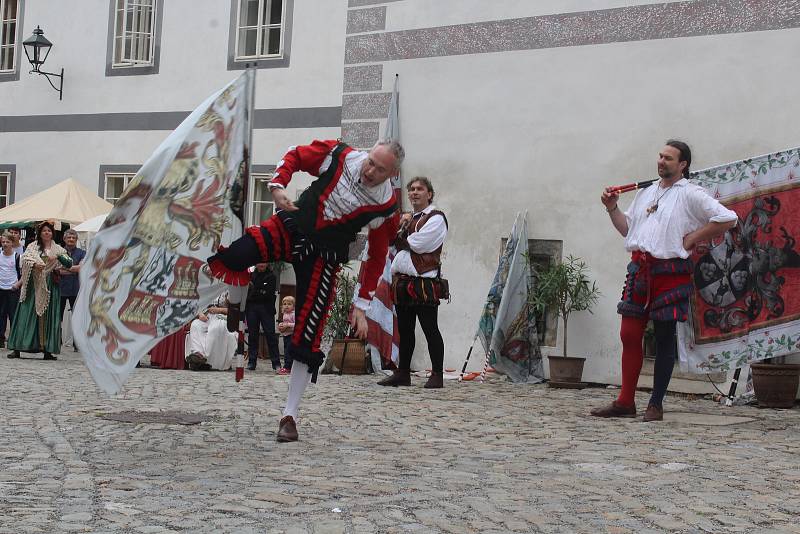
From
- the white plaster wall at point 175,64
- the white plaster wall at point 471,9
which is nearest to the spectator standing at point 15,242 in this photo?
the white plaster wall at point 175,64

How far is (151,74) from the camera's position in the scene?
18.3 m

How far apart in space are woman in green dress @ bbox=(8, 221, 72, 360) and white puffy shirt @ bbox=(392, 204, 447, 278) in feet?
19.4

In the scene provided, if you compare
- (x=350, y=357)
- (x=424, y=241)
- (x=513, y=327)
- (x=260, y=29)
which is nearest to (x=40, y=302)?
(x=350, y=357)

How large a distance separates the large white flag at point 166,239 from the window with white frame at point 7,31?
15421mm

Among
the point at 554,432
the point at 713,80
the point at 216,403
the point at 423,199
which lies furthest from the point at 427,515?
the point at 713,80

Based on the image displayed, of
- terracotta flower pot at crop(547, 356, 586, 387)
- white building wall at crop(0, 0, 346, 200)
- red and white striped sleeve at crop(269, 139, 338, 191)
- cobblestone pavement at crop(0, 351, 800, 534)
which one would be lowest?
cobblestone pavement at crop(0, 351, 800, 534)

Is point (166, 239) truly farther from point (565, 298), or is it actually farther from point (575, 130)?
point (575, 130)

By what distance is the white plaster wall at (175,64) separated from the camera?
644 inches

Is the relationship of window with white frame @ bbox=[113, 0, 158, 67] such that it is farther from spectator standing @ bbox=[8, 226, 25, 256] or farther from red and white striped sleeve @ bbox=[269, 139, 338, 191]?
red and white striped sleeve @ bbox=[269, 139, 338, 191]

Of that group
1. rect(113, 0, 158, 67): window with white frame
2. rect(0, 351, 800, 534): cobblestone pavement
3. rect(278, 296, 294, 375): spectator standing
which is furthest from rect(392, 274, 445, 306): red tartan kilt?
rect(113, 0, 158, 67): window with white frame

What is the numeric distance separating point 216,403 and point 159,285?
2.69 metres

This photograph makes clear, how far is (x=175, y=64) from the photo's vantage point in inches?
710

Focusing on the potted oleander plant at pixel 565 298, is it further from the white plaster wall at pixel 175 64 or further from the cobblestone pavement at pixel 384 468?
the white plaster wall at pixel 175 64

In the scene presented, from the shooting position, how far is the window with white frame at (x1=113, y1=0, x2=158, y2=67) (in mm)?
18688
